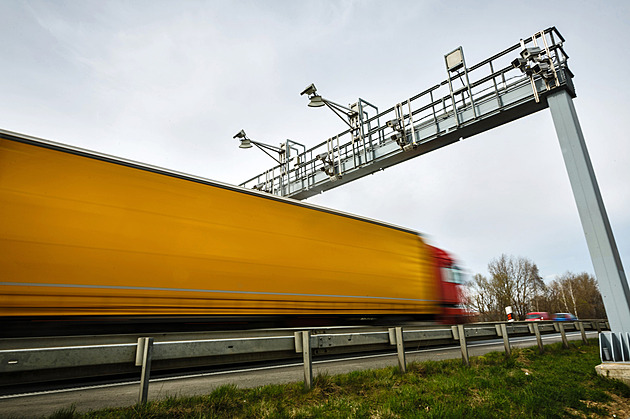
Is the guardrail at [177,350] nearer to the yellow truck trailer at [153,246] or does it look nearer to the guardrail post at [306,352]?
the guardrail post at [306,352]

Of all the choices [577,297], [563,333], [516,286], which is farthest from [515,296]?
[563,333]

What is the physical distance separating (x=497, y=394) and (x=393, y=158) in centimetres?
1004

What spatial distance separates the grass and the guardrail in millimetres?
343

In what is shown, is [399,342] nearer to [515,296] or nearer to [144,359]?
[144,359]

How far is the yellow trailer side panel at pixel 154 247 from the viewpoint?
213 inches

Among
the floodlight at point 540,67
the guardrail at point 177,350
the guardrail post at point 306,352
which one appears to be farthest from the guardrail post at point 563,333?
the guardrail post at point 306,352

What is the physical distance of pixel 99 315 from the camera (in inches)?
227

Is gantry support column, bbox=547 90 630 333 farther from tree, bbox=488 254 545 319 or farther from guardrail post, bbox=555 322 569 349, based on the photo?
tree, bbox=488 254 545 319

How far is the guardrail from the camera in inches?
108

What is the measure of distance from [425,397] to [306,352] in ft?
5.11

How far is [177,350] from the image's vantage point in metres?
3.57

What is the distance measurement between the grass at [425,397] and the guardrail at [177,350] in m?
0.34

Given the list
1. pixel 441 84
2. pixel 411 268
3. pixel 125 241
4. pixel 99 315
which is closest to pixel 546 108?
pixel 441 84

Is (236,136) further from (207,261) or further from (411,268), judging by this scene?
(207,261)
